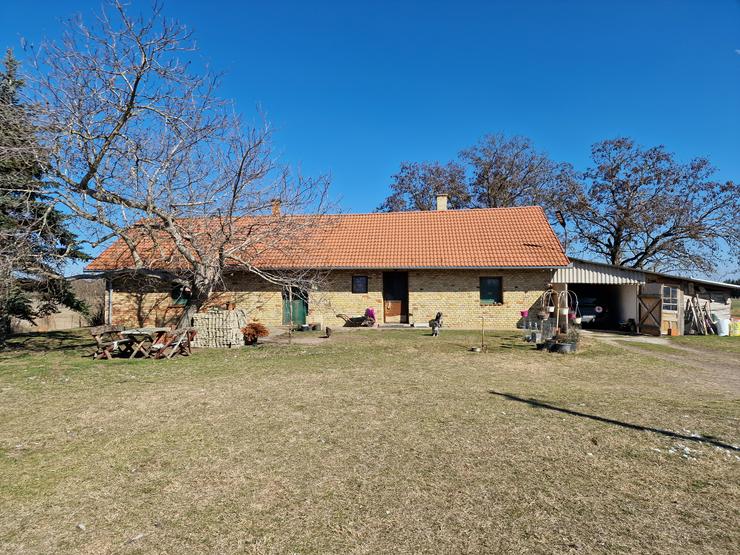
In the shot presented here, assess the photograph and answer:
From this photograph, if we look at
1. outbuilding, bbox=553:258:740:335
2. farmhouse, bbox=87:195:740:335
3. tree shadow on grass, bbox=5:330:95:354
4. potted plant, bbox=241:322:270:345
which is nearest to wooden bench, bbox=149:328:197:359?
potted plant, bbox=241:322:270:345

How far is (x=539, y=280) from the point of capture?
60.8 feet

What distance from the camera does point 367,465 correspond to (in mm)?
4398

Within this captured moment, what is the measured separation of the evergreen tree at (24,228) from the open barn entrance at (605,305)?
2130 centimetres

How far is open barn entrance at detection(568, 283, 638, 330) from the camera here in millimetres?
19812

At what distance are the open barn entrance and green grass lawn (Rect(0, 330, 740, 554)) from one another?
12.2 m

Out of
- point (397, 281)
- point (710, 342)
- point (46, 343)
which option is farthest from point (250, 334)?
point (710, 342)

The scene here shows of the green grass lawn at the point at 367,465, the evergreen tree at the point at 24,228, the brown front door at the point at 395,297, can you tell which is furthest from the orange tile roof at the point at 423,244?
the green grass lawn at the point at 367,465

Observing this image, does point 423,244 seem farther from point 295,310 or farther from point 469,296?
point 295,310

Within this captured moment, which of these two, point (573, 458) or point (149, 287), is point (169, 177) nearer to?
point (149, 287)

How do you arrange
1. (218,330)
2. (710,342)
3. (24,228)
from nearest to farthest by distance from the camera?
(24,228), (218,330), (710,342)

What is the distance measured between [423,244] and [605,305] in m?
10.3

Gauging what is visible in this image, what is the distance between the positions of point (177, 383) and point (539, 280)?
15066 mm

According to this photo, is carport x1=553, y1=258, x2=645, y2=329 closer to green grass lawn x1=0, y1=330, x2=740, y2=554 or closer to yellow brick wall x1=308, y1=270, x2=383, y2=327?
yellow brick wall x1=308, y1=270, x2=383, y2=327

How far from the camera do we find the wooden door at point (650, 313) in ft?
57.9
